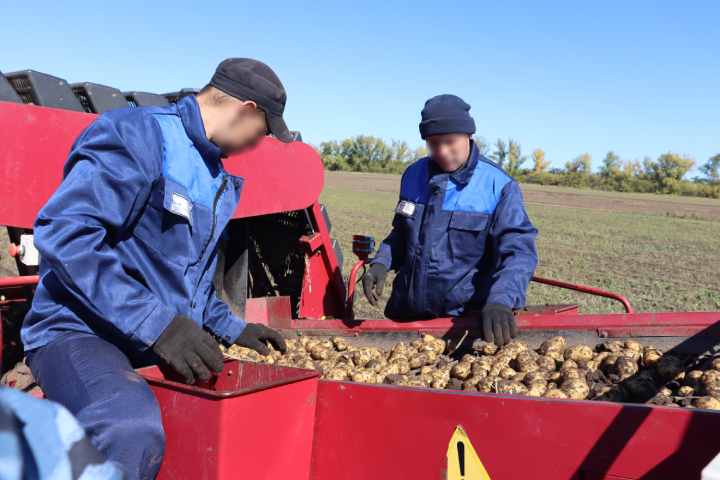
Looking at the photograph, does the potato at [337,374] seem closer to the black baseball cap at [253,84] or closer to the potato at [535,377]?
the potato at [535,377]

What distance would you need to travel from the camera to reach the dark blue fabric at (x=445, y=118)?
13.0ft

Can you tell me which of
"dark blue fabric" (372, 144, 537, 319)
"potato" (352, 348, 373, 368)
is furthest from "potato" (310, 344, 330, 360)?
"dark blue fabric" (372, 144, 537, 319)

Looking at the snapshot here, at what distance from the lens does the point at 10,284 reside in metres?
3.33

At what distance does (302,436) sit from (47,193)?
192 cm

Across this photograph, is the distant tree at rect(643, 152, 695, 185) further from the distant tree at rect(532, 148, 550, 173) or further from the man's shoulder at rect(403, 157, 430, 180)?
the man's shoulder at rect(403, 157, 430, 180)

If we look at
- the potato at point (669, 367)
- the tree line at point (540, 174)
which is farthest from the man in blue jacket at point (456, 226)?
the tree line at point (540, 174)

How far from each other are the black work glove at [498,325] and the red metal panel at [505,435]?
1.11 metres

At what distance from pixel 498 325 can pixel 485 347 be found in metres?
0.12

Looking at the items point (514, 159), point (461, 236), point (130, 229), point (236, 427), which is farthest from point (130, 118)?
point (514, 159)

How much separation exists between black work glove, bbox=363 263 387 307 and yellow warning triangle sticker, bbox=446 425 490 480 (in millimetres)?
1933

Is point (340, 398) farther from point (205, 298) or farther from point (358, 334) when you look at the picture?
point (358, 334)

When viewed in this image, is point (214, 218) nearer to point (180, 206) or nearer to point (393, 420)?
point (180, 206)

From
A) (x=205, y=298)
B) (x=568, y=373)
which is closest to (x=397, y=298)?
(x=568, y=373)

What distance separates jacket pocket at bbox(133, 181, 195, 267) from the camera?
Answer: 7.90 ft
